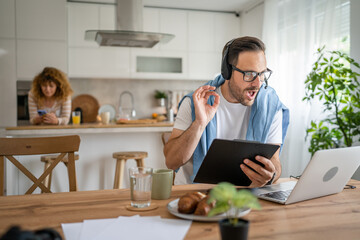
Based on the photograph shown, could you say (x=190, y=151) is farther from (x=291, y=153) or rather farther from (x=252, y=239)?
(x=291, y=153)

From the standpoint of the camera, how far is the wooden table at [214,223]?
2.89 ft

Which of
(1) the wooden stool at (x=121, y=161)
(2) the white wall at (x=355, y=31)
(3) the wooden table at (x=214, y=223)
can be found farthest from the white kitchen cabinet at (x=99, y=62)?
(3) the wooden table at (x=214, y=223)

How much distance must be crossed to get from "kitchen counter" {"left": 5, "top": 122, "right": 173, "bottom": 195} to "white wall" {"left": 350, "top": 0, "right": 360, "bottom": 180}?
1.89m

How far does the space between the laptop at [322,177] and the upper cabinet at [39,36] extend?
13.9 feet

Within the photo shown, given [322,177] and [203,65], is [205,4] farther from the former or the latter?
[322,177]

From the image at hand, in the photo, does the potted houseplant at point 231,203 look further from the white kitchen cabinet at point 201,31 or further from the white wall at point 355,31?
the white kitchen cabinet at point 201,31

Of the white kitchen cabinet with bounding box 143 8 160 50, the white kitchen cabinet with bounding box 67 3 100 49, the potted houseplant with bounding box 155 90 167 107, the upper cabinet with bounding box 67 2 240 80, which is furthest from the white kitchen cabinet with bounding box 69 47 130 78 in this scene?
the potted houseplant with bounding box 155 90 167 107

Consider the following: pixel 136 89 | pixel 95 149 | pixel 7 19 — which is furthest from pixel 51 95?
pixel 136 89

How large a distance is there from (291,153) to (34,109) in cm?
307

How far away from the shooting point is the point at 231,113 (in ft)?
6.07

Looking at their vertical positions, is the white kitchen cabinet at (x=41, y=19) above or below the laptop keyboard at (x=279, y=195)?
above

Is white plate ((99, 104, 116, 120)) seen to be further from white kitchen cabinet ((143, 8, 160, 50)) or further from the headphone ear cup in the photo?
the headphone ear cup

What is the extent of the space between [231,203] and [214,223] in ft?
1.14

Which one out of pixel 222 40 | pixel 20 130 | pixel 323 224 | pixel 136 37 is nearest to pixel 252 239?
pixel 323 224
